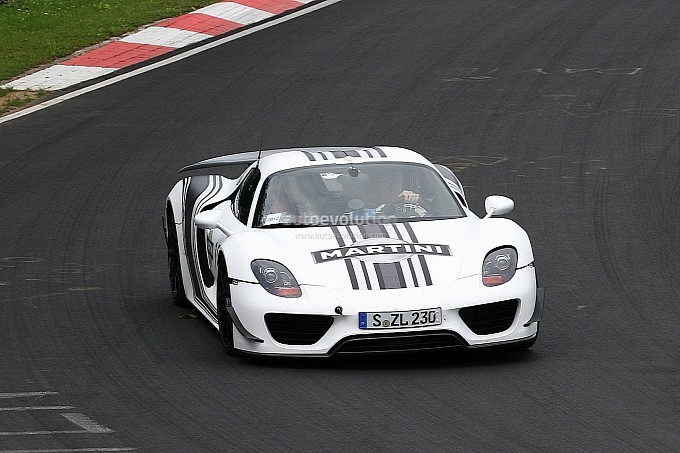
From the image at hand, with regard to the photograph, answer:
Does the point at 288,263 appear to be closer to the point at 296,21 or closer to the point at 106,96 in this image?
the point at 106,96

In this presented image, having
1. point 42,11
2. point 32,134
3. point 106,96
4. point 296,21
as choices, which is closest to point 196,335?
point 32,134

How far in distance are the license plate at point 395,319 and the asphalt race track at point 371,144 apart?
0.28 meters

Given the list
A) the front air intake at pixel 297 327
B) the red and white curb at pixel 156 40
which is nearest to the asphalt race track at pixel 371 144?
the front air intake at pixel 297 327

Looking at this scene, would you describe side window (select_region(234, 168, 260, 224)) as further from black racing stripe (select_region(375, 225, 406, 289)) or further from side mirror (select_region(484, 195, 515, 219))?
side mirror (select_region(484, 195, 515, 219))

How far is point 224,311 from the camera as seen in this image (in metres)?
8.40

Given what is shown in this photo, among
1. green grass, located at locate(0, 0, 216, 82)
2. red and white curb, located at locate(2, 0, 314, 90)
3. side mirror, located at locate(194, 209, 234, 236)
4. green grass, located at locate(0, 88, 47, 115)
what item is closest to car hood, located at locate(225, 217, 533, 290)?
side mirror, located at locate(194, 209, 234, 236)

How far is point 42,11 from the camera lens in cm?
2150

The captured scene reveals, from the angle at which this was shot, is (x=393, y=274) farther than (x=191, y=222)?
No

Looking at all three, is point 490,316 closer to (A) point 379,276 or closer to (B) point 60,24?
(A) point 379,276

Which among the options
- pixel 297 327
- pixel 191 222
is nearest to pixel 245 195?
pixel 191 222

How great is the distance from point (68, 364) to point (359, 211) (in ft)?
6.49

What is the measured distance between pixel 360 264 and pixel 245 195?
153 cm

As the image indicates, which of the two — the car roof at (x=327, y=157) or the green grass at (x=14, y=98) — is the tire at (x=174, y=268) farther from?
the green grass at (x=14, y=98)

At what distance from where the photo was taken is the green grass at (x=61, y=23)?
18.8 metres
